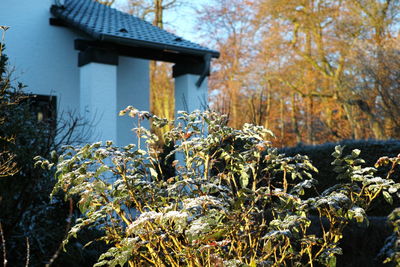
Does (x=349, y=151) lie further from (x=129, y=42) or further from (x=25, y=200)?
(x=25, y=200)

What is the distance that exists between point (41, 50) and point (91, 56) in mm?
1329

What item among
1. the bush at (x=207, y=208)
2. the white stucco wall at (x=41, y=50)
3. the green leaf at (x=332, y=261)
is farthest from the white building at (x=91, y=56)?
the green leaf at (x=332, y=261)

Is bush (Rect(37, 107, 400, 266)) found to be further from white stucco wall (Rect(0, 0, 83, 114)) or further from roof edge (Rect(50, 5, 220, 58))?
white stucco wall (Rect(0, 0, 83, 114))

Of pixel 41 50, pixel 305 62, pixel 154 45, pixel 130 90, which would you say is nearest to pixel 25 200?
pixel 154 45

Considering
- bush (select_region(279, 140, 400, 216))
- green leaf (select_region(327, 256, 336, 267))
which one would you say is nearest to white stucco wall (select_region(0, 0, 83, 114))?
bush (select_region(279, 140, 400, 216))

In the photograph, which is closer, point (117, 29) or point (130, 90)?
point (117, 29)

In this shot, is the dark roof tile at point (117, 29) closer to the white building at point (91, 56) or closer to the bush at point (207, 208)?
the white building at point (91, 56)

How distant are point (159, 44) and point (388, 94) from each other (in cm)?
718

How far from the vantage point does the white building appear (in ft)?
27.5

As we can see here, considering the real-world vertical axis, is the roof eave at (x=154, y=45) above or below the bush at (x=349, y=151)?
above

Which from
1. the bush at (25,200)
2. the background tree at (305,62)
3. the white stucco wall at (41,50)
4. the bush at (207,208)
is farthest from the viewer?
the background tree at (305,62)

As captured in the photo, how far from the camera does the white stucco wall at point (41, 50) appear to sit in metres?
8.92

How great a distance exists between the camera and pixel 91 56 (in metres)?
8.38

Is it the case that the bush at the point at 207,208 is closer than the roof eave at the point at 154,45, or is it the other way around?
the bush at the point at 207,208
